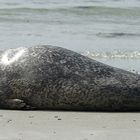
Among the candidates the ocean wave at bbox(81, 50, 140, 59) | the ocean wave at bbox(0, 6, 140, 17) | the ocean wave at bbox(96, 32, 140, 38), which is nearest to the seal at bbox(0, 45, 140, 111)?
the ocean wave at bbox(81, 50, 140, 59)

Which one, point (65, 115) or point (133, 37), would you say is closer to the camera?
point (65, 115)

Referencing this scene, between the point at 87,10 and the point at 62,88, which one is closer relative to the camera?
the point at 62,88

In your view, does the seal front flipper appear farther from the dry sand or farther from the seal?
the dry sand

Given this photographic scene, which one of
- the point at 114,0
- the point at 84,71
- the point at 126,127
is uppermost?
the point at 114,0

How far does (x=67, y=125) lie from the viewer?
5.54m

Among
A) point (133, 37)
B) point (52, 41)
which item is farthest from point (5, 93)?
point (133, 37)

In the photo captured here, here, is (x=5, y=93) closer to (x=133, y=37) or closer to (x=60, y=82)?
(x=60, y=82)

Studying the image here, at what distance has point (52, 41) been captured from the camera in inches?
434

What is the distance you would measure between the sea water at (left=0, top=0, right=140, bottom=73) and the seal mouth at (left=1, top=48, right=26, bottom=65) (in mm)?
2193

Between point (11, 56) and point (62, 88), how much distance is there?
0.70 m

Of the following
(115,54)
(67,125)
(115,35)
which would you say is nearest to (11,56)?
(67,125)

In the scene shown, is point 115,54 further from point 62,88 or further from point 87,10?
point 87,10

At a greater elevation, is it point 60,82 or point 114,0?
point 114,0

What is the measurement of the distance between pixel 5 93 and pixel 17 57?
42cm
